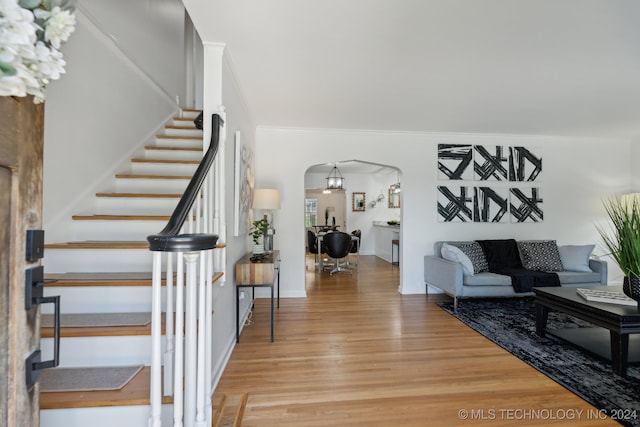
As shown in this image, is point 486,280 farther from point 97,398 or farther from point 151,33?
point 151,33

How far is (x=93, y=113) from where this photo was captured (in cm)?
233

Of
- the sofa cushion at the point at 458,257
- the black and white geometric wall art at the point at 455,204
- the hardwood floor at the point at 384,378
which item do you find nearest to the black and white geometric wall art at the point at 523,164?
the black and white geometric wall art at the point at 455,204

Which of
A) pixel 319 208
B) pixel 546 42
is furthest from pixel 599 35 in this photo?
pixel 319 208

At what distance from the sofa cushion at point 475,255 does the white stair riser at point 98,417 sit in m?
3.92

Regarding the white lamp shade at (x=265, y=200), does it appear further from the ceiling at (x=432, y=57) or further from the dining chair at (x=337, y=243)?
the dining chair at (x=337, y=243)

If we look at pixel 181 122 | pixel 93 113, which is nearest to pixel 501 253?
pixel 181 122

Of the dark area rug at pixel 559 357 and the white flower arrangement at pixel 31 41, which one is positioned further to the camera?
the dark area rug at pixel 559 357

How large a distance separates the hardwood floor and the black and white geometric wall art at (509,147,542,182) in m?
2.92

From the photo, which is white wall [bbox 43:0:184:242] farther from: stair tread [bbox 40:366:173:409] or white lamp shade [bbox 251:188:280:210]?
white lamp shade [bbox 251:188:280:210]

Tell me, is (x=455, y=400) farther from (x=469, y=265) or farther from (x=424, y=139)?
(x=424, y=139)

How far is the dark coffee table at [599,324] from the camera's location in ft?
7.09

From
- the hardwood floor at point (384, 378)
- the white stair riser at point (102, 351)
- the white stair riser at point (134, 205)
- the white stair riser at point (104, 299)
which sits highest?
the white stair riser at point (134, 205)

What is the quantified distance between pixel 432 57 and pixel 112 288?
2865 mm

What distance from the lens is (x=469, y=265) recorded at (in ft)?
12.5
